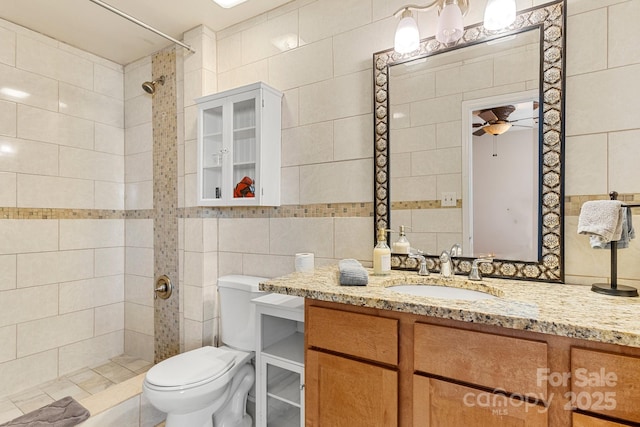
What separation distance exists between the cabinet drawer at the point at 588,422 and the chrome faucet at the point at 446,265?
0.64 meters

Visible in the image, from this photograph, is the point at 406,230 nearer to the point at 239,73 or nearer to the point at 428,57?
the point at 428,57

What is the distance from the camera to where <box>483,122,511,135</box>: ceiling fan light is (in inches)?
53.0

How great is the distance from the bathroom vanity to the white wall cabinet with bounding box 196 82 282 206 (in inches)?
32.2

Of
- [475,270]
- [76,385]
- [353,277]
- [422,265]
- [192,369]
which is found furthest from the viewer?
[76,385]

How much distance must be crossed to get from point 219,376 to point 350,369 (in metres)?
0.85

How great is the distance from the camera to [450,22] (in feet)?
4.42

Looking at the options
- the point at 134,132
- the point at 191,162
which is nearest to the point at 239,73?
the point at 191,162

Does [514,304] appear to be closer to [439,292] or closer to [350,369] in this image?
[439,292]

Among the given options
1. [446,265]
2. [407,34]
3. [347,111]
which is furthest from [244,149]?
[446,265]

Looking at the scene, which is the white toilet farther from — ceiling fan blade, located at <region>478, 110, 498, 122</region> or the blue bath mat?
ceiling fan blade, located at <region>478, 110, 498, 122</region>

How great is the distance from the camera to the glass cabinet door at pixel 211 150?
2.10 metres

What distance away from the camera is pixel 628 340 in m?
0.72

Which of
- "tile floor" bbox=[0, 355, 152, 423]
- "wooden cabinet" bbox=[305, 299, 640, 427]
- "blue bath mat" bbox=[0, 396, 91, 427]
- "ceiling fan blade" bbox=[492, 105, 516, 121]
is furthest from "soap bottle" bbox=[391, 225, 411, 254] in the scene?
"tile floor" bbox=[0, 355, 152, 423]

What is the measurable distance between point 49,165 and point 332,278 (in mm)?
2290
